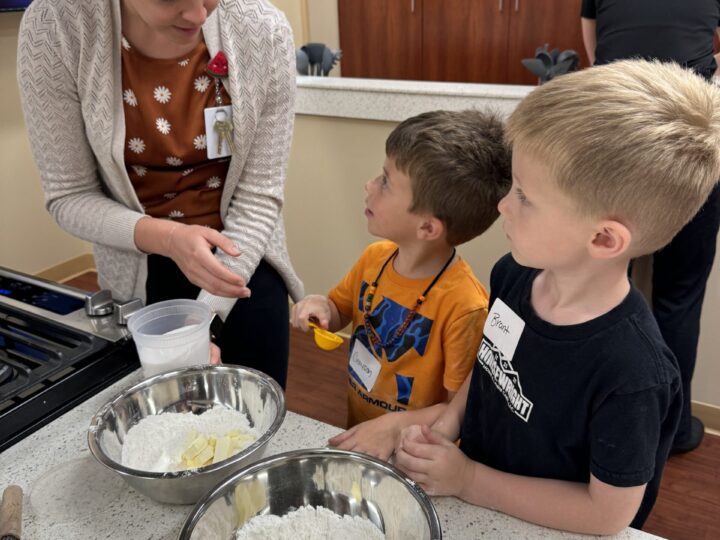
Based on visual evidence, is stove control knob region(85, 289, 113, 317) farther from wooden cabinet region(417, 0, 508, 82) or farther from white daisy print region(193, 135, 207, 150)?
wooden cabinet region(417, 0, 508, 82)

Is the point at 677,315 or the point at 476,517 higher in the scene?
the point at 476,517

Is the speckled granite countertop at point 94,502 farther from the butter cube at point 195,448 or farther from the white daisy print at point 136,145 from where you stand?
the white daisy print at point 136,145

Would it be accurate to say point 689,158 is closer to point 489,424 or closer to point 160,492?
point 489,424

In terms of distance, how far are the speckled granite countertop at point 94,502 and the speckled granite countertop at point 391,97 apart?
158 centimetres

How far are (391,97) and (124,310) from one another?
5.03 feet

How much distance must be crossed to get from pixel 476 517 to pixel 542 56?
1.87 m

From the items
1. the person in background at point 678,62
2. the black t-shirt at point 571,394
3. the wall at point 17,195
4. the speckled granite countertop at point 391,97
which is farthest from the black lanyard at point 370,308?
the wall at point 17,195

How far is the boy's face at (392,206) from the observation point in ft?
3.84

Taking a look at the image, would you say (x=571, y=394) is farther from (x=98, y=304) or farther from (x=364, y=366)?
(x=98, y=304)

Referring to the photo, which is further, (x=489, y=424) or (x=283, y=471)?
(x=489, y=424)

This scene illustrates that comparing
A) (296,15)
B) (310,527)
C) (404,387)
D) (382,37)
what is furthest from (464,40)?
(310,527)

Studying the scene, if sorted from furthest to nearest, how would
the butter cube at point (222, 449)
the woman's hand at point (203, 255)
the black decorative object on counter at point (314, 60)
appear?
the black decorative object on counter at point (314, 60)
the woman's hand at point (203, 255)
the butter cube at point (222, 449)

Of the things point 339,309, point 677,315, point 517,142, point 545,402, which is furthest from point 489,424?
point 677,315

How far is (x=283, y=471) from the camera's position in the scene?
75 cm
